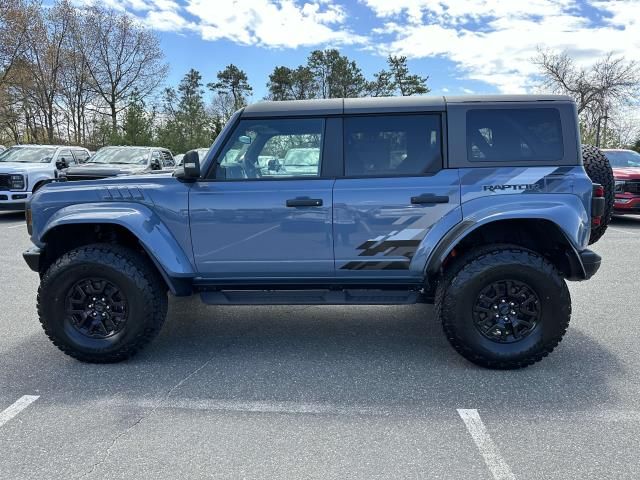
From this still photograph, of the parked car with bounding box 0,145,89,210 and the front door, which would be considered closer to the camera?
the front door

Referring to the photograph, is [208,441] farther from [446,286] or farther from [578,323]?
[578,323]

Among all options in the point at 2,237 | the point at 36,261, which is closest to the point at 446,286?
the point at 36,261

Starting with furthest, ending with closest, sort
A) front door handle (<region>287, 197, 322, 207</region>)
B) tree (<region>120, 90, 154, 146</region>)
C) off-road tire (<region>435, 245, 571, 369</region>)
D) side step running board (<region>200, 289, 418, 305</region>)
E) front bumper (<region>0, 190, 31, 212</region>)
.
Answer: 1. tree (<region>120, 90, 154, 146</region>)
2. front bumper (<region>0, 190, 31, 212</region>)
3. side step running board (<region>200, 289, 418, 305</region>)
4. front door handle (<region>287, 197, 322, 207</region>)
5. off-road tire (<region>435, 245, 571, 369</region>)

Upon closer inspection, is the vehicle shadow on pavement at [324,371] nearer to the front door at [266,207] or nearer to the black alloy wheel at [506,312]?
the black alloy wheel at [506,312]

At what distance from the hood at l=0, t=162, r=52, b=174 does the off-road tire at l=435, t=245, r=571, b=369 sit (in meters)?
11.5

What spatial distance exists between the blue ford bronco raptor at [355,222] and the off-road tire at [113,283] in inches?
0.4

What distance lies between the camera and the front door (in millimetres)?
3676

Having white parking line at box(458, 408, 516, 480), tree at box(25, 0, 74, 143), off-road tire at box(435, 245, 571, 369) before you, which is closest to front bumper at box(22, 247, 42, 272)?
off-road tire at box(435, 245, 571, 369)

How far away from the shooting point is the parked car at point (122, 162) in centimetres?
1093

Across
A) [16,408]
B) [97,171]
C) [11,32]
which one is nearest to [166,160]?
[97,171]

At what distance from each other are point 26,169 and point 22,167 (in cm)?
26

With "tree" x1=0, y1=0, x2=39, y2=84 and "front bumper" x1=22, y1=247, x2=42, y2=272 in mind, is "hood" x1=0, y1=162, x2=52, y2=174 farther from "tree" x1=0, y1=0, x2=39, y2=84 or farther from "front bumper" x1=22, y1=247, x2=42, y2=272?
"tree" x1=0, y1=0, x2=39, y2=84

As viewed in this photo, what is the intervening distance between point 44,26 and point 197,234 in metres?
38.1

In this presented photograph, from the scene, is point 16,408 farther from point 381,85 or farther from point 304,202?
point 381,85
